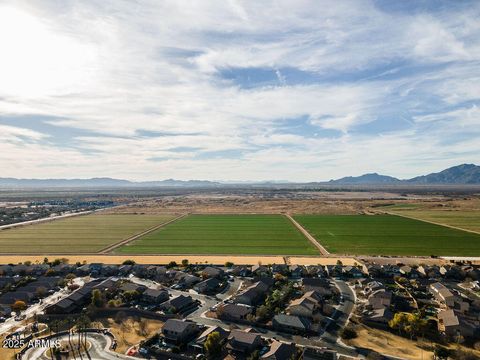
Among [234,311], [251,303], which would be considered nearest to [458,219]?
[251,303]

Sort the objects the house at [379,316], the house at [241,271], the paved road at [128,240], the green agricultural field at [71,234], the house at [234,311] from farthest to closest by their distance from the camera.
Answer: the green agricultural field at [71,234], the paved road at [128,240], the house at [241,271], the house at [234,311], the house at [379,316]

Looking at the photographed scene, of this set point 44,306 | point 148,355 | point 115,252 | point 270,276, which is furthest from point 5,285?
point 270,276

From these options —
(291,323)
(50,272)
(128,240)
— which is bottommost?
(291,323)

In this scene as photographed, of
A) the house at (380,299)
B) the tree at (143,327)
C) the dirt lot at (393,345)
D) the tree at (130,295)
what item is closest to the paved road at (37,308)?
the tree at (130,295)

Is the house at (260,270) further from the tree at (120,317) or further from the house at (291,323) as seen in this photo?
the tree at (120,317)

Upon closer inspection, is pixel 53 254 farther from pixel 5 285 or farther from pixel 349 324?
pixel 349 324

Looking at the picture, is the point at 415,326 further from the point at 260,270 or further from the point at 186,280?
the point at 186,280
